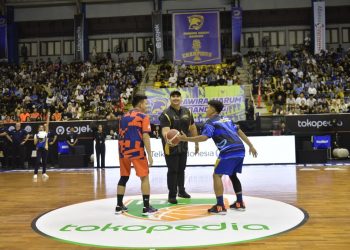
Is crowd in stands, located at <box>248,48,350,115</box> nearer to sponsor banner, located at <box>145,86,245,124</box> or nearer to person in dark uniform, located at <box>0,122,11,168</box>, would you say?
sponsor banner, located at <box>145,86,245,124</box>

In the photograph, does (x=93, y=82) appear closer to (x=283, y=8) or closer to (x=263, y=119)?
(x=263, y=119)

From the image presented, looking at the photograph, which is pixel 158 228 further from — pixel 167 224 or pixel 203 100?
pixel 203 100

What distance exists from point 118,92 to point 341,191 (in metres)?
17.6

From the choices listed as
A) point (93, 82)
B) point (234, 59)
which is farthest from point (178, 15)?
point (93, 82)

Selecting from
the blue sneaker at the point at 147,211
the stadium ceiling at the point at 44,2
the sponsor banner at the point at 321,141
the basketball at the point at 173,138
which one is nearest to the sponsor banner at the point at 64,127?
the sponsor banner at the point at 321,141

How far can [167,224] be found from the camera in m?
5.90

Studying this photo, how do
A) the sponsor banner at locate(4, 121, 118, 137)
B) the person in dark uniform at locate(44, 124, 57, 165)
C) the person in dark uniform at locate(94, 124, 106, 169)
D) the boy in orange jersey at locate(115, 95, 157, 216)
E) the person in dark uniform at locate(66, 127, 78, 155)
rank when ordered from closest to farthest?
the boy in orange jersey at locate(115, 95, 157, 216)
the person in dark uniform at locate(94, 124, 106, 169)
the person in dark uniform at locate(66, 127, 78, 155)
the person in dark uniform at locate(44, 124, 57, 165)
the sponsor banner at locate(4, 121, 118, 137)

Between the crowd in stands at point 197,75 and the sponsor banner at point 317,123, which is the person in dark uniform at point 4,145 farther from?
the sponsor banner at point 317,123

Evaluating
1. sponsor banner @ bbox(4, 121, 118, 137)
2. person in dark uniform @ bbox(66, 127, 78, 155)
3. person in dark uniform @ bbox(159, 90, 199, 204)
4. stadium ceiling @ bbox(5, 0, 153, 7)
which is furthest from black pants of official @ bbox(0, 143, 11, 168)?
stadium ceiling @ bbox(5, 0, 153, 7)

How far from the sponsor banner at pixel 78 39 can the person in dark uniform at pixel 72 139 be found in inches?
538

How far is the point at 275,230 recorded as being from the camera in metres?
5.45

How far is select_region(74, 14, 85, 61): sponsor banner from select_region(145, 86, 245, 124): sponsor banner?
→ 13837mm

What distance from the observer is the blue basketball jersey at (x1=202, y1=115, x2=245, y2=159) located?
21.7ft

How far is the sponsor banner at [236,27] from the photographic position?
29.6 m
